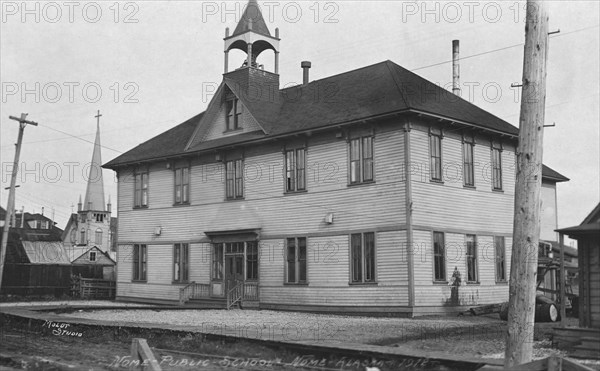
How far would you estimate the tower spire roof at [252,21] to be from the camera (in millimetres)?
35000

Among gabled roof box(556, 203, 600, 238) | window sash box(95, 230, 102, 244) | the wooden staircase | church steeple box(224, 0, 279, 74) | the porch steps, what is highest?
church steeple box(224, 0, 279, 74)

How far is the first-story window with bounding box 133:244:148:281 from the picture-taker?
3719 cm

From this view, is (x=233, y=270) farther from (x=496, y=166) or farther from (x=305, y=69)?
(x=496, y=166)

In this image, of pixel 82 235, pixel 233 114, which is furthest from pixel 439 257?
pixel 82 235

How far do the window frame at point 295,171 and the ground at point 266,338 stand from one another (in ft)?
21.9

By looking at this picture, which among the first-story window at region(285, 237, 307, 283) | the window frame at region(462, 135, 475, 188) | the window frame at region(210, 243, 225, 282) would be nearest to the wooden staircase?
the window frame at region(462, 135, 475, 188)

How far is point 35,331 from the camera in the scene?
21.3 metres

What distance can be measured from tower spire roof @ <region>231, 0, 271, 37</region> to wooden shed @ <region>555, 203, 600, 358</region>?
23.1 m

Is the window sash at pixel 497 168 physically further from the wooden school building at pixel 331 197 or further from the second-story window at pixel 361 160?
the second-story window at pixel 361 160

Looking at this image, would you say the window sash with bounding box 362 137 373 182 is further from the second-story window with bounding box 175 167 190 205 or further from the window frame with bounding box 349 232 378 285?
the second-story window with bounding box 175 167 190 205

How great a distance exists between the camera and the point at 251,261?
31.5m

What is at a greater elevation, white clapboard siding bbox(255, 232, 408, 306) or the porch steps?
white clapboard siding bbox(255, 232, 408, 306)

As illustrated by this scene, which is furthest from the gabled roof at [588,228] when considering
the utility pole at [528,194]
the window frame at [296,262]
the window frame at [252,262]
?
the window frame at [252,262]

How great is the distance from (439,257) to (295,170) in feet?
23.0
